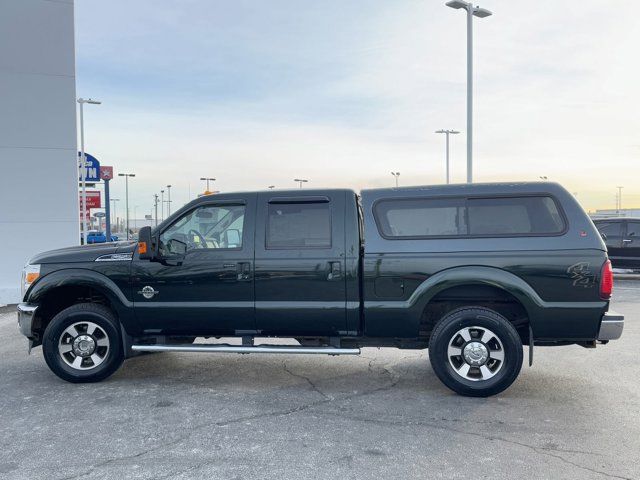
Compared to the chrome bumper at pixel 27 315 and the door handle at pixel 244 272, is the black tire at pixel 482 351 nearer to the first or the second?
the door handle at pixel 244 272

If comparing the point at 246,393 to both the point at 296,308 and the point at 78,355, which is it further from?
the point at 78,355

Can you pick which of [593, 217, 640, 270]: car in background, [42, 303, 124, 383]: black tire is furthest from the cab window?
[593, 217, 640, 270]: car in background

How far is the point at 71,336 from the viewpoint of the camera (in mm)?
6059

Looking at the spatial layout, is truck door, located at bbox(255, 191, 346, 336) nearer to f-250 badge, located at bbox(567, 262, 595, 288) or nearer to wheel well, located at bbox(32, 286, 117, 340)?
wheel well, located at bbox(32, 286, 117, 340)

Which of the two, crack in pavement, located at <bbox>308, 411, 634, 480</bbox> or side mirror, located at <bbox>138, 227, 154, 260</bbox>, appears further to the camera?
side mirror, located at <bbox>138, 227, 154, 260</bbox>

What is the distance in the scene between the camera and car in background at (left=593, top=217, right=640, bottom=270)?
52.9 ft

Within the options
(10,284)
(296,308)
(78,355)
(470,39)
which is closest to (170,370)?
(78,355)

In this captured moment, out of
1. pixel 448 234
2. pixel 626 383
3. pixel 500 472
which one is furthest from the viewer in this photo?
pixel 626 383

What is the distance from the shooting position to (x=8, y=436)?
4582mm

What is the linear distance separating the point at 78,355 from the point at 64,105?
8102 mm

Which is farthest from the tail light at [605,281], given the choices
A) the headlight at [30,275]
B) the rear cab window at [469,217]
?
the headlight at [30,275]

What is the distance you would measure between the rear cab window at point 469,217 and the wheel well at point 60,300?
10.2 feet

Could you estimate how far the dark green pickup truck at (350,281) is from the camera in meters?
5.43

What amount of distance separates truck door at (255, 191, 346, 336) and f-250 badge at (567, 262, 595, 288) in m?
2.10
